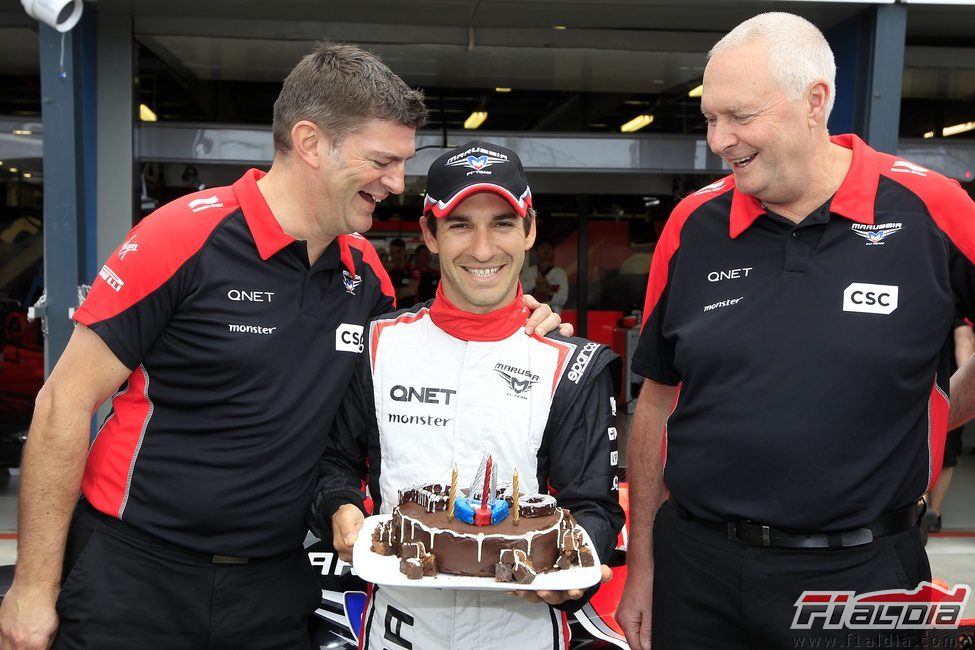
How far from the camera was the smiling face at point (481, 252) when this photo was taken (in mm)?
1906

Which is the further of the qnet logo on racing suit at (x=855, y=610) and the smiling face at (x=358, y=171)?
the smiling face at (x=358, y=171)

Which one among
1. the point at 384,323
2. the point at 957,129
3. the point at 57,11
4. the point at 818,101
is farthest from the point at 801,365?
the point at 957,129

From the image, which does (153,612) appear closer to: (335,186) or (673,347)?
(335,186)

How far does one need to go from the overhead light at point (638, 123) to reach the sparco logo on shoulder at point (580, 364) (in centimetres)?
698

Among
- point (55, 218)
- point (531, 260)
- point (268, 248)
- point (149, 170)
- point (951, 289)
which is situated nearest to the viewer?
point (951, 289)

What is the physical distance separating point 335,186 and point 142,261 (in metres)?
0.47

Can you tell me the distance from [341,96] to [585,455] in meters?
1.03

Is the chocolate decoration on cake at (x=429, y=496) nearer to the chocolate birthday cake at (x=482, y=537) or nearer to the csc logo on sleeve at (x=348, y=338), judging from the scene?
the chocolate birthday cake at (x=482, y=537)

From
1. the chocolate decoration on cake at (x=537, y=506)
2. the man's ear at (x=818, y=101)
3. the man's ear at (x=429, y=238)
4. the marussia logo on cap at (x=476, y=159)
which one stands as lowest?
the chocolate decoration on cake at (x=537, y=506)

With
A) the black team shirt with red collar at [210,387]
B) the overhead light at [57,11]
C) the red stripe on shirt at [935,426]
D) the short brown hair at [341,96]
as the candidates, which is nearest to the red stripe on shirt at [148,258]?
the black team shirt with red collar at [210,387]

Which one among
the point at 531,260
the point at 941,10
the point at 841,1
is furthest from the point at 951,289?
the point at 531,260

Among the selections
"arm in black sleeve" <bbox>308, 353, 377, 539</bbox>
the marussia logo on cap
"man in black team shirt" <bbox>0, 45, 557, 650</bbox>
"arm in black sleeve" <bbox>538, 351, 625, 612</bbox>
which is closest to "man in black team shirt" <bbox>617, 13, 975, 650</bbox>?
"arm in black sleeve" <bbox>538, 351, 625, 612</bbox>

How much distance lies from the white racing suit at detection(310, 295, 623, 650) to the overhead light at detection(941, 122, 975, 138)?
8675mm

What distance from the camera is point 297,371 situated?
1.99 metres
